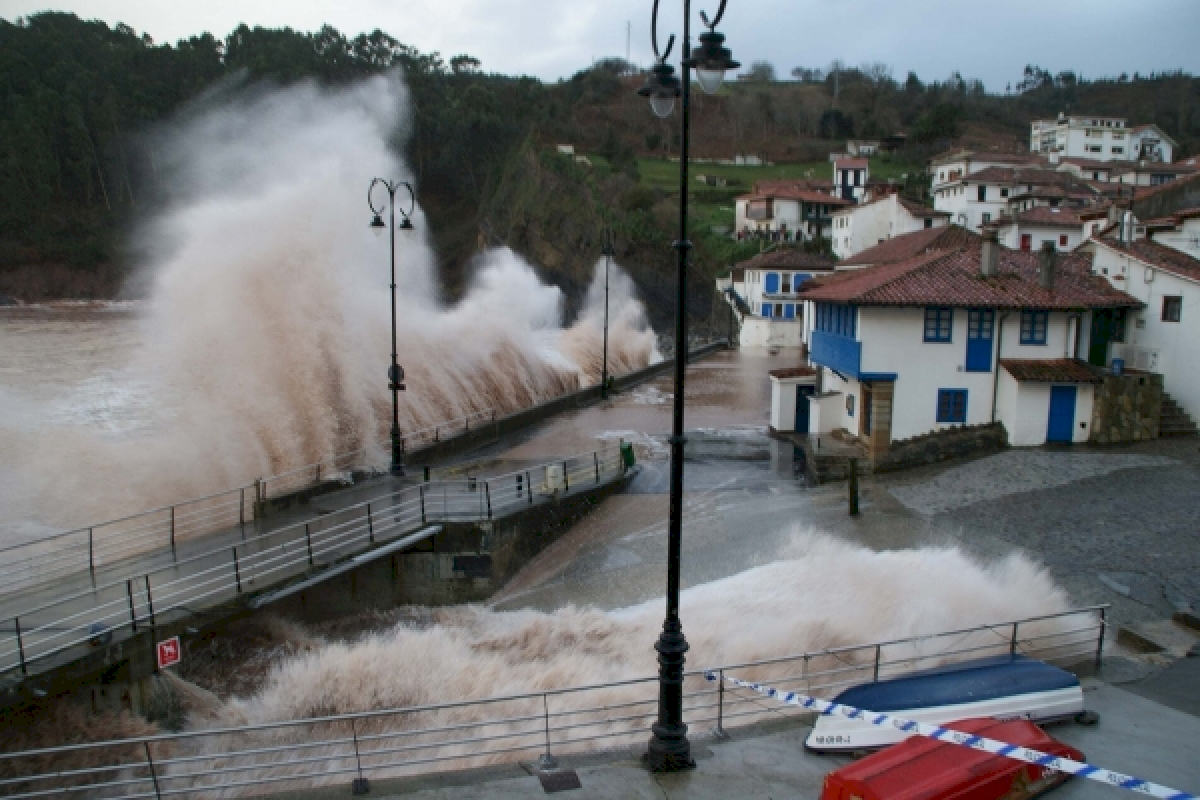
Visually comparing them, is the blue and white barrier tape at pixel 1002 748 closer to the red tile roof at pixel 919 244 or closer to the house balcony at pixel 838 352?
the house balcony at pixel 838 352

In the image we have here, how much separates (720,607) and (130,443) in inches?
560

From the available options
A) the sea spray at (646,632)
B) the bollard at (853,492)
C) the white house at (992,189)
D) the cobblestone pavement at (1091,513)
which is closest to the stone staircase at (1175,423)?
the cobblestone pavement at (1091,513)

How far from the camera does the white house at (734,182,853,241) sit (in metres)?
75.0

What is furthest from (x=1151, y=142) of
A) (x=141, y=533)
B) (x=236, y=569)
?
(x=236, y=569)

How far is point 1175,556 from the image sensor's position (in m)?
13.4

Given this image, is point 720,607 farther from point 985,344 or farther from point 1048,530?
point 985,344

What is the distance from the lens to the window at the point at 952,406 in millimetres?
20672

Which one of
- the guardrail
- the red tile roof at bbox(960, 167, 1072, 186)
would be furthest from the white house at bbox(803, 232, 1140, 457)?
the red tile roof at bbox(960, 167, 1072, 186)

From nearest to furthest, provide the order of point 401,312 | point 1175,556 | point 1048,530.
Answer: point 1175,556 → point 1048,530 → point 401,312

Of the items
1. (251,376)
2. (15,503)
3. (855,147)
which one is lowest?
(15,503)

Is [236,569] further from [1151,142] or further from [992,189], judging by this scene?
[1151,142]

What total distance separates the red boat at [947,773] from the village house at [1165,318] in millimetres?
17840

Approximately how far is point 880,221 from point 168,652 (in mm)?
56952

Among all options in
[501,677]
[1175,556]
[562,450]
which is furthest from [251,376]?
[1175,556]
